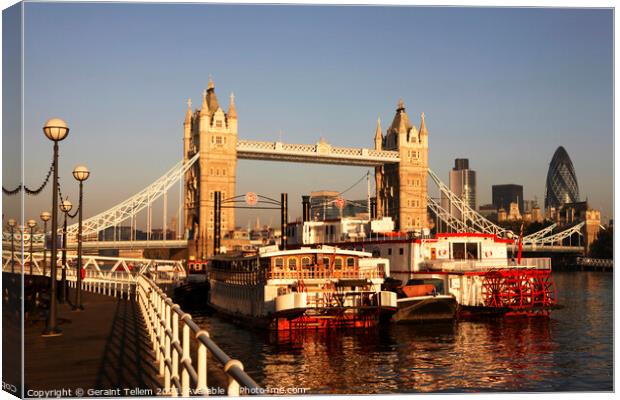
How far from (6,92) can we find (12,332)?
3683 millimetres

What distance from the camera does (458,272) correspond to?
129 ft

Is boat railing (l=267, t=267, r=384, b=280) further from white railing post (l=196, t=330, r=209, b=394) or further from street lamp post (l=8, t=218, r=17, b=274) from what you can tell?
white railing post (l=196, t=330, r=209, b=394)

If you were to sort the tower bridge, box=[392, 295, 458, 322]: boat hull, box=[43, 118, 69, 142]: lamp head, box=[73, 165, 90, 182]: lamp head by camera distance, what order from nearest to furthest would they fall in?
box=[43, 118, 69, 142]: lamp head → box=[73, 165, 90, 182]: lamp head → box=[392, 295, 458, 322]: boat hull → the tower bridge

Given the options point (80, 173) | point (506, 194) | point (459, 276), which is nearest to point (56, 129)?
point (80, 173)

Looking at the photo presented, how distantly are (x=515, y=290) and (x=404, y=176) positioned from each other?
67.3 metres

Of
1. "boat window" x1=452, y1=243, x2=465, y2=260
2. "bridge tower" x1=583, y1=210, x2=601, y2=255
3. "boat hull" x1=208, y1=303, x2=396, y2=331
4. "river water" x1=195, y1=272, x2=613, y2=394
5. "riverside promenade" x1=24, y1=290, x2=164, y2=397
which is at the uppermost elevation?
"bridge tower" x1=583, y1=210, x2=601, y2=255

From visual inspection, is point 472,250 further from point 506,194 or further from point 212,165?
point 506,194

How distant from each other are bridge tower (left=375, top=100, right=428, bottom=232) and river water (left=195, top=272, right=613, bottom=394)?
68591mm

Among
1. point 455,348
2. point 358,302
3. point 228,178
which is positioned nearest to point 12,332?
point 455,348

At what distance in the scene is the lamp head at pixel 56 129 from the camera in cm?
1706

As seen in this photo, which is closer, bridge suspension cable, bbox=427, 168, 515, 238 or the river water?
the river water

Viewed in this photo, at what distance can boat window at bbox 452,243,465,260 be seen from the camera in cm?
4262

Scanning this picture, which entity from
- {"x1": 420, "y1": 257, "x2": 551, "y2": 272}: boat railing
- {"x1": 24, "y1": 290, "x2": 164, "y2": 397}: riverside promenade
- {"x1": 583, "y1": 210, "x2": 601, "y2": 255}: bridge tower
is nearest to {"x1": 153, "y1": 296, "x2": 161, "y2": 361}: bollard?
{"x1": 24, "y1": 290, "x2": 164, "y2": 397}: riverside promenade

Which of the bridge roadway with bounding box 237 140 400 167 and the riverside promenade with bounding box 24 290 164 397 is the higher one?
the bridge roadway with bounding box 237 140 400 167
